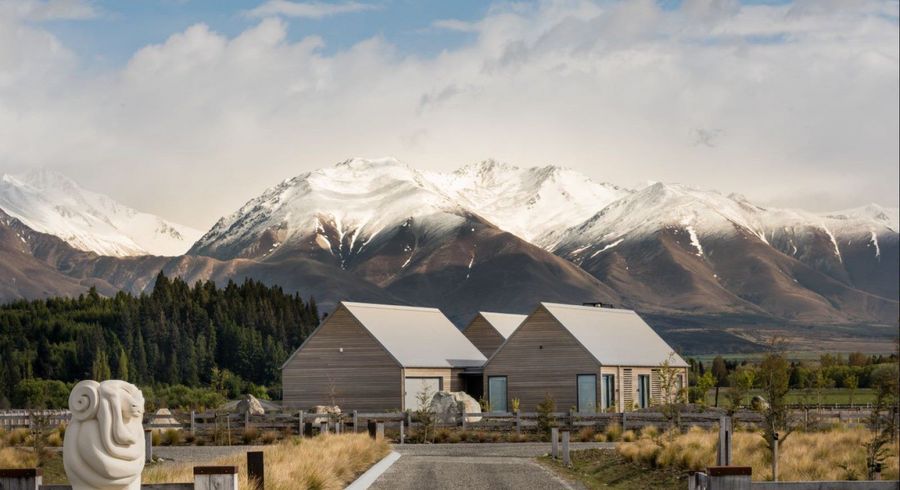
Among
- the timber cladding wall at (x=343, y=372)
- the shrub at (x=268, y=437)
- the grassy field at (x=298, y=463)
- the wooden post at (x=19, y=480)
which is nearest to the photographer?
the wooden post at (x=19, y=480)

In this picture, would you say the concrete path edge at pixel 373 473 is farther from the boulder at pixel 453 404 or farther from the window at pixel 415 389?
the window at pixel 415 389

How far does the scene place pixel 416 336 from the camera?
228 ft

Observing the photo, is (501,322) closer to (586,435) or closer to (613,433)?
(586,435)

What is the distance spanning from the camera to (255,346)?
111000 mm

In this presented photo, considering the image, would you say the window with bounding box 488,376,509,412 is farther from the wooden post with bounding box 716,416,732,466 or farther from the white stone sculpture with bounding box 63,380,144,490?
the white stone sculpture with bounding box 63,380,144,490

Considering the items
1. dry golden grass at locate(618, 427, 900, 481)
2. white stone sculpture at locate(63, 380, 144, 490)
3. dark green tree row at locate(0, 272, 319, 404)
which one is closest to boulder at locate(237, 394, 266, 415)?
dry golden grass at locate(618, 427, 900, 481)

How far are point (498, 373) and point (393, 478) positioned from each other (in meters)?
36.3

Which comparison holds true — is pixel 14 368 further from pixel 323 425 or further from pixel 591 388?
pixel 323 425

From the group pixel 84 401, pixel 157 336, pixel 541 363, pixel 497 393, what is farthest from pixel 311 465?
pixel 157 336

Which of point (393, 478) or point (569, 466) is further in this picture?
point (569, 466)

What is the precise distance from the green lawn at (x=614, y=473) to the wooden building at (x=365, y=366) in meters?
28.1

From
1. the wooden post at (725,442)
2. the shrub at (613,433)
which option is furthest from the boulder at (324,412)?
the wooden post at (725,442)

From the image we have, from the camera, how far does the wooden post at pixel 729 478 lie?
14859 mm

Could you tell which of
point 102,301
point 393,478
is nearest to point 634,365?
point 393,478
